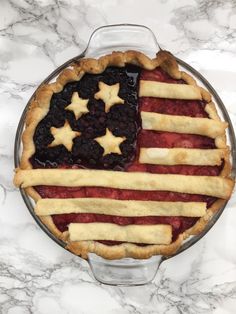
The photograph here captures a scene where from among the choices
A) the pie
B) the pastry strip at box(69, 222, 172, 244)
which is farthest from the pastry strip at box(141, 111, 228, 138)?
the pastry strip at box(69, 222, 172, 244)

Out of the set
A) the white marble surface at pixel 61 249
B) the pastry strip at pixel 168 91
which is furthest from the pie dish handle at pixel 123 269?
the pastry strip at pixel 168 91

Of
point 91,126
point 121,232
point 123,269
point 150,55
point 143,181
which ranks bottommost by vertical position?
point 123,269

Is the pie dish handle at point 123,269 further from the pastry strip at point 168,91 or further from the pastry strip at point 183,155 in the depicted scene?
the pastry strip at point 168,91

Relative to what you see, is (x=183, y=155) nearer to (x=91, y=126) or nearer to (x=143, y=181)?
(x=143, y=181)

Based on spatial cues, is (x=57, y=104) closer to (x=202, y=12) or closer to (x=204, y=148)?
(x=204, y=148)

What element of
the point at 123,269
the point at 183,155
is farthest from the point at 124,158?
the point at 123,269

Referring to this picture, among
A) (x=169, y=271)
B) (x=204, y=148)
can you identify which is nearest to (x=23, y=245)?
(x=169, y=271)

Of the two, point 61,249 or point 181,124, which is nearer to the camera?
point 181,124

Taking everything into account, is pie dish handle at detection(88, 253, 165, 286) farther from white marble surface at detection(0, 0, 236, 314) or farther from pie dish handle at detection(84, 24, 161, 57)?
pie dish handle at detection(84, 24, 161, 57)
